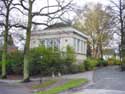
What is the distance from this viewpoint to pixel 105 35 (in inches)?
2361

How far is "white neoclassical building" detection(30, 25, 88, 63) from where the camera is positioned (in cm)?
3759

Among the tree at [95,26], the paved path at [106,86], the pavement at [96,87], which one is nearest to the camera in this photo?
the paved path at [106,86]

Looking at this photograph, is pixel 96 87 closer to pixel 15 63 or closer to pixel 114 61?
pixel 15 63

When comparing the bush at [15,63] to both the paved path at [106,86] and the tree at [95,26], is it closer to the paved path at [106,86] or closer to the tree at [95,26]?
the paved path at [106,86]

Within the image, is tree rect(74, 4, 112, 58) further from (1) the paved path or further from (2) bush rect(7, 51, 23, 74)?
(1) the paved path

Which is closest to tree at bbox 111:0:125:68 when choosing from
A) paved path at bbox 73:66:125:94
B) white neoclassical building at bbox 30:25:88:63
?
white neoclassical building at bbox 30:25:88:63

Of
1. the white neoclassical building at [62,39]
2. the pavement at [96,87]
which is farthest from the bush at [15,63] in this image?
the pavement at [96,87]

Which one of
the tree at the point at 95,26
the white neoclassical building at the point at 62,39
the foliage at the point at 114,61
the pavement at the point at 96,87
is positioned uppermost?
the tree at the point at 95,26

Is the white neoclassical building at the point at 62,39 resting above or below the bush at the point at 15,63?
above

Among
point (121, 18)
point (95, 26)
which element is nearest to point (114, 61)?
point (95, 26)

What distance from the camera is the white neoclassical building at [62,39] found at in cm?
3759

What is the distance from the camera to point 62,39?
127 feet

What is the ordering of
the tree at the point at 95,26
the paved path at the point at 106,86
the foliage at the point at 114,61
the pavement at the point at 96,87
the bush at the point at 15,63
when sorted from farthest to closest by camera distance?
the foliage at the point at 114,61, the tree at the point at 95,26, the bush at the point at 15,63, the pavement at the point at 96,87, the paved path at the point at 106,86

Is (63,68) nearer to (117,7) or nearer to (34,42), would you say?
(34,42)
